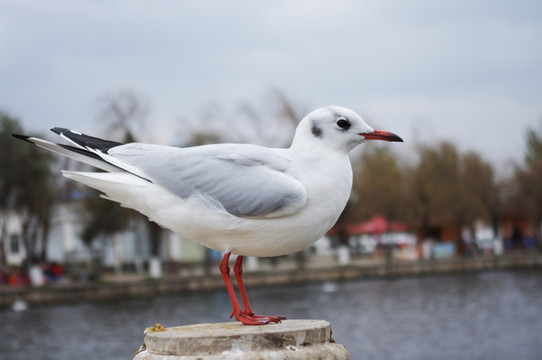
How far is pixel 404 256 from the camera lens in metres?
49.3

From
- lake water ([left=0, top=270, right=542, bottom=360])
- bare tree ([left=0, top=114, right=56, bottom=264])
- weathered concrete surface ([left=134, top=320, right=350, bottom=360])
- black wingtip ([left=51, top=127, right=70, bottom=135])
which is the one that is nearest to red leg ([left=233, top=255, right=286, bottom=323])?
weathered concrete surface ([left=134, top=320, right=350, bottom=360])

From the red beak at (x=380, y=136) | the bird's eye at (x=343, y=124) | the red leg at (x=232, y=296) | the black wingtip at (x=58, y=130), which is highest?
the black wingtip at (x=58, y=130)

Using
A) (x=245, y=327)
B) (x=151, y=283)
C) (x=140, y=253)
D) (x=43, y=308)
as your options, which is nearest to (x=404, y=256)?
(x=140, y=253)

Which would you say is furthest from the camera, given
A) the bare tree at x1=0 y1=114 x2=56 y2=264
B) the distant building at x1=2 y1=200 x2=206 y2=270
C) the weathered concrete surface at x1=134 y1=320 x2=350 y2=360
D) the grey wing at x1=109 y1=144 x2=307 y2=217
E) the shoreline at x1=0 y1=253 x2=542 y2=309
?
the distant building at x1=2 y1=200 x2=206 y2=270

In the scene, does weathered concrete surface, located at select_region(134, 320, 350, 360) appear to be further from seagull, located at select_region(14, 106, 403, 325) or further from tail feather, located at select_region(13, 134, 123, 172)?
tail feather, located at select_region(13, 134, 123, 172)

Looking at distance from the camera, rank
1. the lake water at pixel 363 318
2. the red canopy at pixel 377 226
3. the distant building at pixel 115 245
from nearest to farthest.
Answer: the lake water at pixel 363 318
the distant building at pixel 115 245
the red canopy at pixel 377 226

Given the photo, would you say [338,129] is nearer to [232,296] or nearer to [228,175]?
[228,175]

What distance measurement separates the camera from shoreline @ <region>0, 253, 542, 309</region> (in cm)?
3225

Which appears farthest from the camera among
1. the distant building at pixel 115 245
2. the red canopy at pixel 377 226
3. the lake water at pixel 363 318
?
the red canopy at pixel 377 226

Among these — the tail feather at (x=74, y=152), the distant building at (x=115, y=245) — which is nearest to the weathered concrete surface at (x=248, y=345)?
the tail feather at (x=74, y=152)

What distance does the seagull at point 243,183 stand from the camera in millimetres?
4156

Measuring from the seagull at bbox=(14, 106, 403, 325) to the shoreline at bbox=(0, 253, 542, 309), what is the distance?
29142mm

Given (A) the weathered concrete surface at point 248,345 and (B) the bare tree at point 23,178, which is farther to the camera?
(B) the bare tree at point 23,178

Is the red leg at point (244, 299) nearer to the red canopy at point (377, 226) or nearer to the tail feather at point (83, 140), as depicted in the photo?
the tail feather at point (83, 140)
